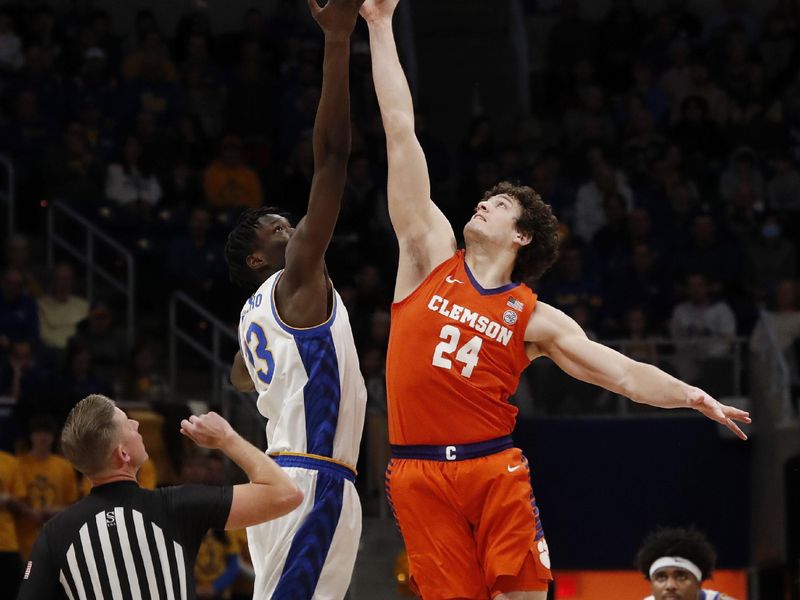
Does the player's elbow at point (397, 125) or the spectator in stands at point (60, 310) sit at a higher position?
the player's elbow at point (397, 125)

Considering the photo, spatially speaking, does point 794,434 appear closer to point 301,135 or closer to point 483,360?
point 301,135

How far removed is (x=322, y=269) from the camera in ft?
18.5

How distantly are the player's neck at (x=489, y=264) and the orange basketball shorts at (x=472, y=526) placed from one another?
2.39 ft

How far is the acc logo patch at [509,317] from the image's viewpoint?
19.7 ft

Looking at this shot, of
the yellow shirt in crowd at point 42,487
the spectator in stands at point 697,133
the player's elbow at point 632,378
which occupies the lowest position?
the yellow shirt in crowd at point 42,487

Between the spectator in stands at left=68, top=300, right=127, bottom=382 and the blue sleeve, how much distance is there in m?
2.55

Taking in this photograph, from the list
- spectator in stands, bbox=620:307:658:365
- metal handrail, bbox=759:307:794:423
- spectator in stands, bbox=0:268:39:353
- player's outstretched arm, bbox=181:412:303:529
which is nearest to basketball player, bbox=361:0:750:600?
player's outstretched arm, bbox=181:412:303:529

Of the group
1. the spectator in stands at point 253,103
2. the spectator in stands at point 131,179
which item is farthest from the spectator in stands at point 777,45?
the spectator in stands at point 131,179

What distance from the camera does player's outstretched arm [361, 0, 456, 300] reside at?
615 centimetres

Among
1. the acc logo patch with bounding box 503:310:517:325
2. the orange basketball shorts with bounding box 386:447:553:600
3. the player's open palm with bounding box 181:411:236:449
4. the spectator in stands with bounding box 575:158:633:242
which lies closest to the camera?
the player's open palm with bounding box 181:411:236:449

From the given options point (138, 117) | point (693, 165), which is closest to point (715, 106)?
point (693, 165)

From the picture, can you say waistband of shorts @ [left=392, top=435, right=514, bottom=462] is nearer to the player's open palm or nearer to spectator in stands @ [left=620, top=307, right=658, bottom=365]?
the player's open palm

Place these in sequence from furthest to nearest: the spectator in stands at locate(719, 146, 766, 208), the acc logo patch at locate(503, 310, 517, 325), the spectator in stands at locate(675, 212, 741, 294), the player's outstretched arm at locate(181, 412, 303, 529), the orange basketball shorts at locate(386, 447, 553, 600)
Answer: the spectator in stands at locate(719, 146, 766, 208), the spectator in stands at locate(675, 212, 741, 294), the acc logo patch at locate(503, 310, 517, 325), the orange basketball shorts at locate(386, 447, 553, 600), the player's outstretched arm at locate(181, 412, 303, 529)

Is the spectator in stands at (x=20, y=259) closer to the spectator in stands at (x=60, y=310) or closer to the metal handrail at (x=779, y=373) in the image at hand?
the spectator in stands at (x=60, y=310)
